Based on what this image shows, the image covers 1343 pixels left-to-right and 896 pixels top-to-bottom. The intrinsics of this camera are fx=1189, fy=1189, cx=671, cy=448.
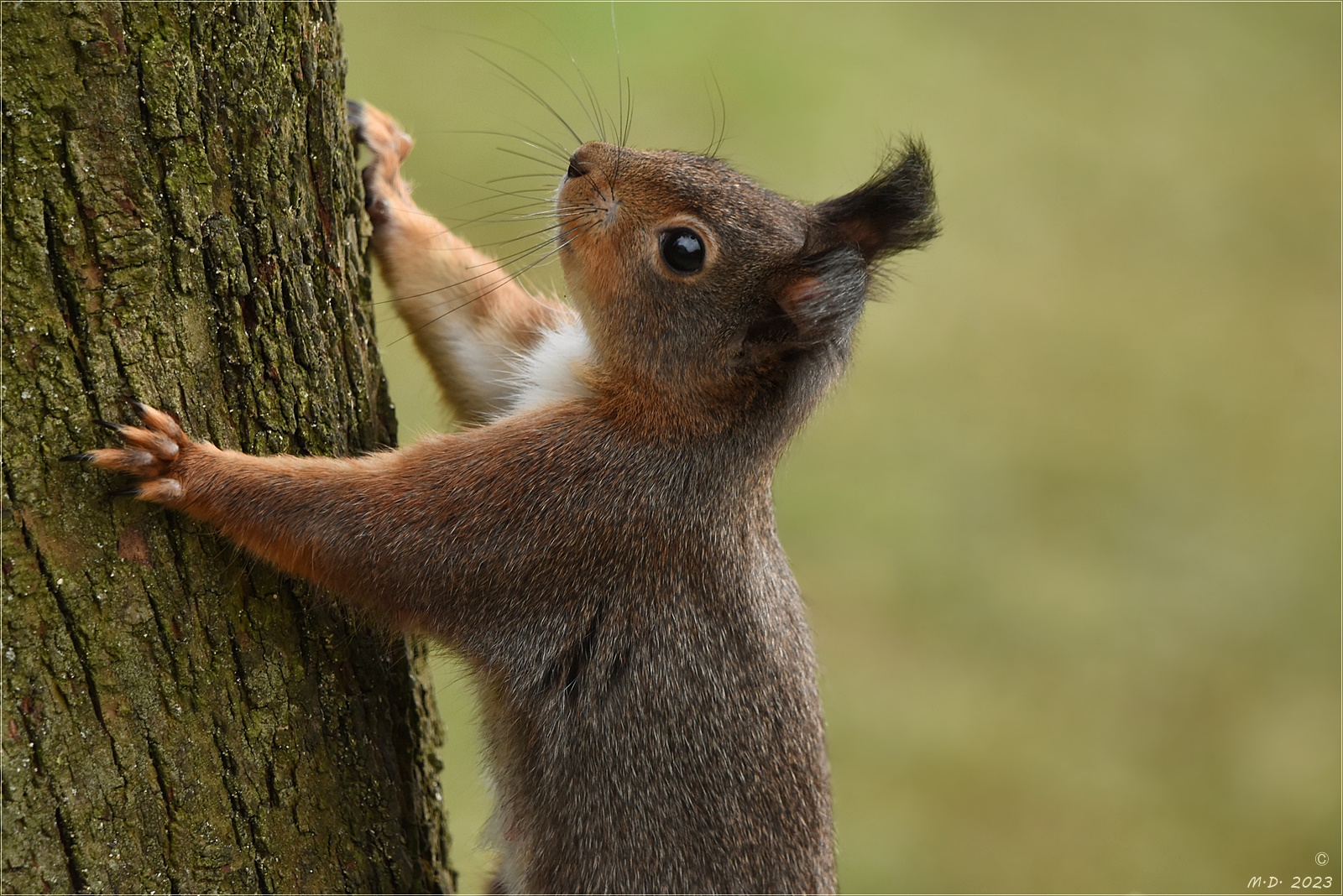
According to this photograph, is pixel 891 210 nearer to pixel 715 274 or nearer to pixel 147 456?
pixel 715 274

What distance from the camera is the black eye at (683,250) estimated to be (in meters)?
3.87

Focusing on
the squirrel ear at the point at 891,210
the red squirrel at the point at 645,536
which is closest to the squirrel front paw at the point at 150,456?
the red squirrel at the point at 645,536

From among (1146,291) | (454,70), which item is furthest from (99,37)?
(1146,291)

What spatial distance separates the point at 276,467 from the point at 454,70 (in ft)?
28.8

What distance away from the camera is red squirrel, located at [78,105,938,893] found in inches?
139

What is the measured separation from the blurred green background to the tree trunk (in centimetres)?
335

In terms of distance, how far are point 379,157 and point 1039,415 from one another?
813cm

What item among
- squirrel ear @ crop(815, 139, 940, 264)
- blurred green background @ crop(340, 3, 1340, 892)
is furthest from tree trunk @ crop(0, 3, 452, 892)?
blurred green background @ crop(340, 3, 1340, 892)

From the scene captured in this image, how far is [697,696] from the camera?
3.68 meters

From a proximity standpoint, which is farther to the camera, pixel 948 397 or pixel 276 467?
pixel 948 397

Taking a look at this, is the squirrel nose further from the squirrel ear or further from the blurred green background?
the blurred green background

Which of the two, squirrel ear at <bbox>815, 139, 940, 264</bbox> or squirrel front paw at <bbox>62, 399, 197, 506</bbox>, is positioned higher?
squirrel ear at <bbox>815, 139, 940, 264</bbox>

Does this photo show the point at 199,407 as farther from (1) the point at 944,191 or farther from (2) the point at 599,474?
(1) the point at 944,191

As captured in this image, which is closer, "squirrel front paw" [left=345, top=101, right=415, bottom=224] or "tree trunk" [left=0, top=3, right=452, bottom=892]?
"tree trunk" [left=0, top=3, right=452, bottom=892]
